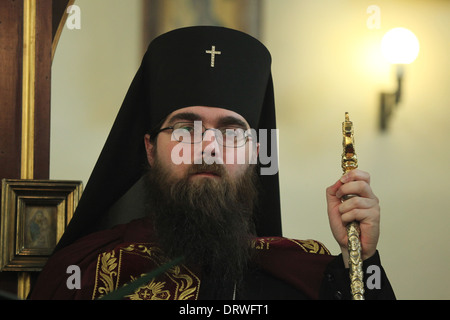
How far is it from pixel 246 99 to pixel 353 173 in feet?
2.19

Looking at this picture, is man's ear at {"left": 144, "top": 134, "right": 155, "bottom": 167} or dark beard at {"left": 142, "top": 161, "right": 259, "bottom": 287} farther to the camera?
man's ear at {"left": 144, "top": 134, "right": 155, "bottom": 167}

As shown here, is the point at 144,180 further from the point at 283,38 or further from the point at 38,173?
the point at 283,38

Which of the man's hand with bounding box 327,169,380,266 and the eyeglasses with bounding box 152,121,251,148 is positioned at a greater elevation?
the eyeglasses with bounding box 152,121,251,148

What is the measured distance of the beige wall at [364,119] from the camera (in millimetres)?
3146

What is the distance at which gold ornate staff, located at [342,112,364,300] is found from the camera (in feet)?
5.97

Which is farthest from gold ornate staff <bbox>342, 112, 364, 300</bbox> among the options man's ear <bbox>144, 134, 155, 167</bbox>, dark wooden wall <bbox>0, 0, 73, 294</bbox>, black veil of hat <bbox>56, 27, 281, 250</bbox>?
dark wooden wall <bbox>0, 0, 73, 294</bbox>

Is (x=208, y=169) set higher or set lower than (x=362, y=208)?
higher

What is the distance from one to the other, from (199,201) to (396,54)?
5.12ft

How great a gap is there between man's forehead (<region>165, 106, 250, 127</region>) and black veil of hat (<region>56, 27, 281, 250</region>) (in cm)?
3

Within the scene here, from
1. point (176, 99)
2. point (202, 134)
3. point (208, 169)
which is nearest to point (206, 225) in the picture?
point (208, 169)

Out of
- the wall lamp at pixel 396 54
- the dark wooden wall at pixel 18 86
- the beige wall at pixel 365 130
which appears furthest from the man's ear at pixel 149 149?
the wall lamp at pixel 396 54

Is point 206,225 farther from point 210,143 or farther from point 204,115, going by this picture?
point 204,115

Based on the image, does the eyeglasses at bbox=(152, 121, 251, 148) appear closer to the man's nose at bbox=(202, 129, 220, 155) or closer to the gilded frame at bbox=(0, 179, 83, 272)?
the man's nose at bbox=(202, 129, 220, 155)

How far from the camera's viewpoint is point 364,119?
320 centimetres
